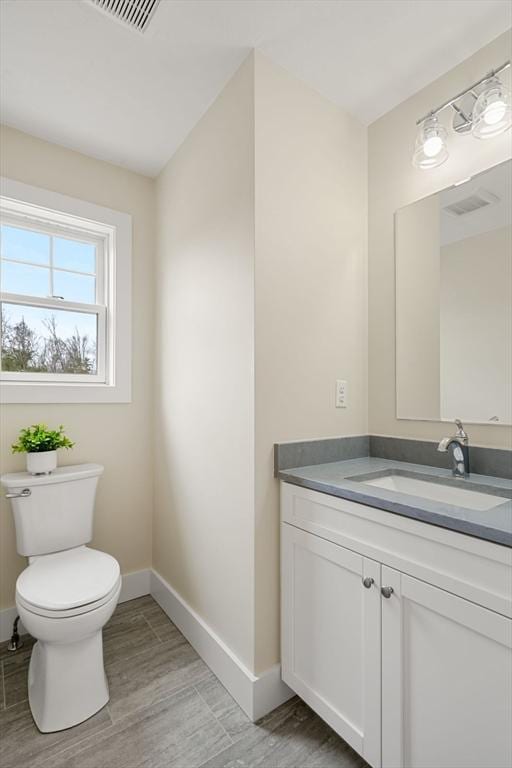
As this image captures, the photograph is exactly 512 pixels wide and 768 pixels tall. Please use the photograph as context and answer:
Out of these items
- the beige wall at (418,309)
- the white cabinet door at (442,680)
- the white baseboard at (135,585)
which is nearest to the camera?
the white cabinet door at (442,680)

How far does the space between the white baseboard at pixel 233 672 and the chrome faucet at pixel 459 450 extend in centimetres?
100

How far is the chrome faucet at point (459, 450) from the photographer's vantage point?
4.48 ft

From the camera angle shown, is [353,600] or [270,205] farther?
[270,205]

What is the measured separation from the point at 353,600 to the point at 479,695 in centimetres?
37

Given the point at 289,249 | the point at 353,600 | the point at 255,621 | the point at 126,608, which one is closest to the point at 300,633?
the point at 255,621

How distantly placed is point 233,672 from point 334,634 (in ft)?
1.75

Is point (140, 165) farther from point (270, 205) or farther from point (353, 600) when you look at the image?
point (353, 600)

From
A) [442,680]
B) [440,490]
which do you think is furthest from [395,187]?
[442,680]

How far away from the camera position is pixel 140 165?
7.28 ft

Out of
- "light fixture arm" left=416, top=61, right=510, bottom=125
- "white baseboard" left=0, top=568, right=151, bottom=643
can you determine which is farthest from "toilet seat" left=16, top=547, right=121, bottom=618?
"light fixture arm" left=416, top=61, right=510, bottom=125

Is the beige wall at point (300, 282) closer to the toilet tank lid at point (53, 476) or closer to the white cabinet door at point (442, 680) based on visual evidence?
the white cabinet door at point (442, 680)

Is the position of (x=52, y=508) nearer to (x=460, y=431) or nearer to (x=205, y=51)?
(x=460, y=431)

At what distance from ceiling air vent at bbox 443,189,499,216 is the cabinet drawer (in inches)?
46.8

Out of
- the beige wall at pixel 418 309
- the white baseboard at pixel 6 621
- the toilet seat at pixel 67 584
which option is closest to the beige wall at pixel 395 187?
the beige wall at pixel 418 309
